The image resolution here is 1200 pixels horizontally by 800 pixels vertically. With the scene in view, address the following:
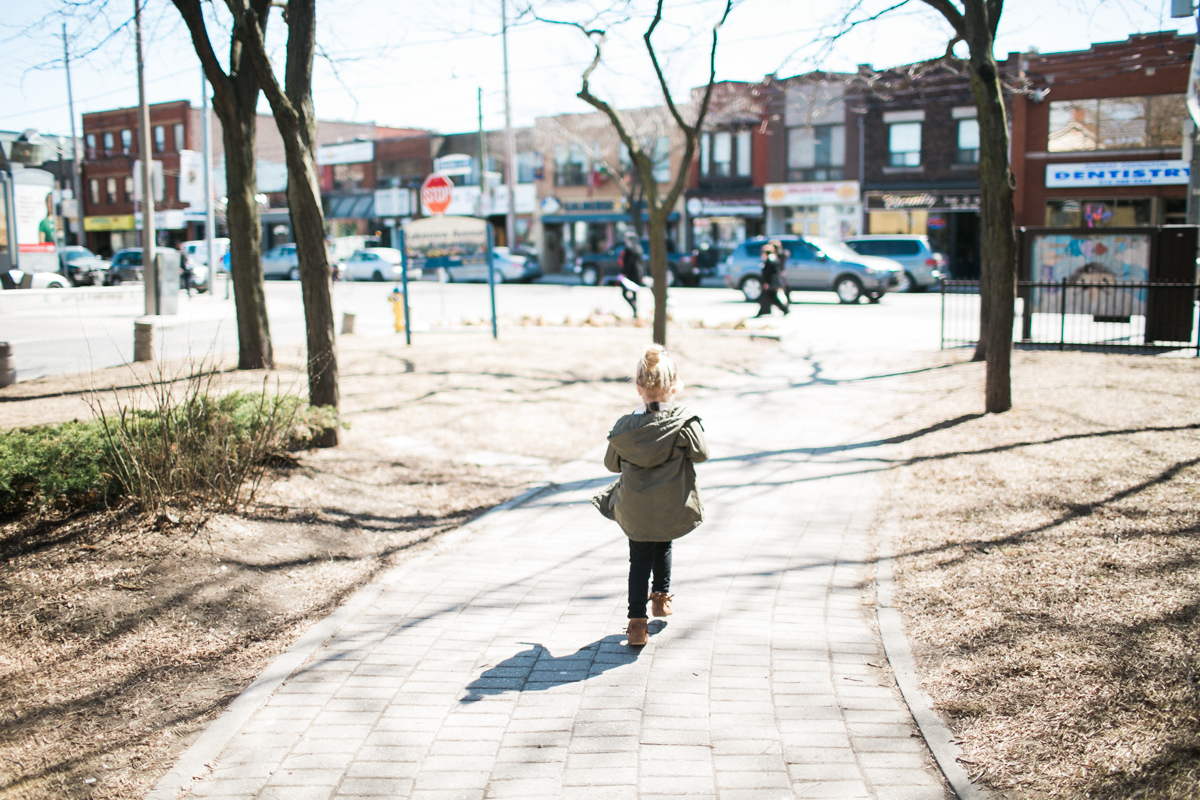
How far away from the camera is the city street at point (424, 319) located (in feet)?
43.1

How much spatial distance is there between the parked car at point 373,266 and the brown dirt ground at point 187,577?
103 ft

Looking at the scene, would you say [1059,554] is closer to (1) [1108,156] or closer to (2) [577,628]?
(2) [577,628]

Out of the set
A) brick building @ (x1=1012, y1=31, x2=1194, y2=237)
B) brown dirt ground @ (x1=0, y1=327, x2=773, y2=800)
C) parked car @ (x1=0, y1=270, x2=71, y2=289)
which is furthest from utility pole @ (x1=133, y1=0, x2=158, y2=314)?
brick building @ (x1=1012, y1=31, x2=1194, y2=237)

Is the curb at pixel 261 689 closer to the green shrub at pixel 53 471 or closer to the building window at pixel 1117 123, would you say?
the green shrub at pixel 53 471

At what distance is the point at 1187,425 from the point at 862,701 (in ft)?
17.1

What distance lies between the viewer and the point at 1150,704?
338 centimetres

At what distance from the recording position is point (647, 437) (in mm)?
4281

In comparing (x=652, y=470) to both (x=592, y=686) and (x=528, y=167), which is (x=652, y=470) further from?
(x=528, y=167)

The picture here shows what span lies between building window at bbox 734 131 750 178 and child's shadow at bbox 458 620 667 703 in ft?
134

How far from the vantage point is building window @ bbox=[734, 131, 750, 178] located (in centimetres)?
4266

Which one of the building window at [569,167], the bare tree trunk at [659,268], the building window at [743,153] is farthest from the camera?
the building window at [569,167]

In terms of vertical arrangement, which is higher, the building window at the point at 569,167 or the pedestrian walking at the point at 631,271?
the building window at the point at 569,167

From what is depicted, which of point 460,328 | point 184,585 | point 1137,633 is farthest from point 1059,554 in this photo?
point 460,328

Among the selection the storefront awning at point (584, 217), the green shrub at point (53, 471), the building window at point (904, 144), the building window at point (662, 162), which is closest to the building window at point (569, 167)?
the storefront awning at point (584, 217)
